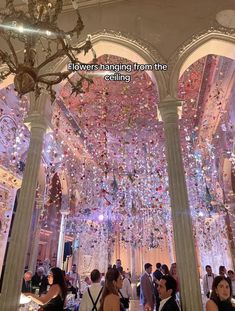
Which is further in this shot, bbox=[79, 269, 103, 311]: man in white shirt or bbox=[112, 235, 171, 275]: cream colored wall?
bbox=[112, 235, 171, 275]: cream colored wall

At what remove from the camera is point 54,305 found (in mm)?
2705

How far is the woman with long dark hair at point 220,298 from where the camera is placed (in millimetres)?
2062

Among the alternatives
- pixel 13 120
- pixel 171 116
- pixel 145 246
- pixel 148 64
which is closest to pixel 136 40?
pixel 148 64

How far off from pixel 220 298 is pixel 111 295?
0.94m

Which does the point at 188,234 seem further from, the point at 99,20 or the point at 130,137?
the point at 130,137

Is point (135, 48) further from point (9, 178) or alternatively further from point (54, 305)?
point (9, 178)

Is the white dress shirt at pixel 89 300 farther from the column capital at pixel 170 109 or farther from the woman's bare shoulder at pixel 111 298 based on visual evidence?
the column capital at pixel 170 109

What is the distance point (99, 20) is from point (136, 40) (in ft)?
3.50

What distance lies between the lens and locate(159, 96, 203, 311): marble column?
3354mm

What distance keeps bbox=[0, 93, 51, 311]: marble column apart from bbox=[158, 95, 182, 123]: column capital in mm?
2086

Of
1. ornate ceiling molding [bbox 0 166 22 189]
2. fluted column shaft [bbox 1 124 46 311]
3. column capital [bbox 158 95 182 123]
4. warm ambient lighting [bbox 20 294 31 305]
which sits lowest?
warm ambient lighting [bbox 20 294 31 305]

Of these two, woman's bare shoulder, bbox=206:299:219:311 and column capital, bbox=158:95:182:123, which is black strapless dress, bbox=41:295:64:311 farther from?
column capital, bbox=158:95:182:123

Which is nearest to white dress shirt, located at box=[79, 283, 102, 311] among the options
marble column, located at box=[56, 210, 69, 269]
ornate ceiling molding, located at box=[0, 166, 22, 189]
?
ornate ceiling molding, located at box=[0, 166, 22, 189]

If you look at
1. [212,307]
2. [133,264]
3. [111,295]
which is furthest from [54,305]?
[133,264]
